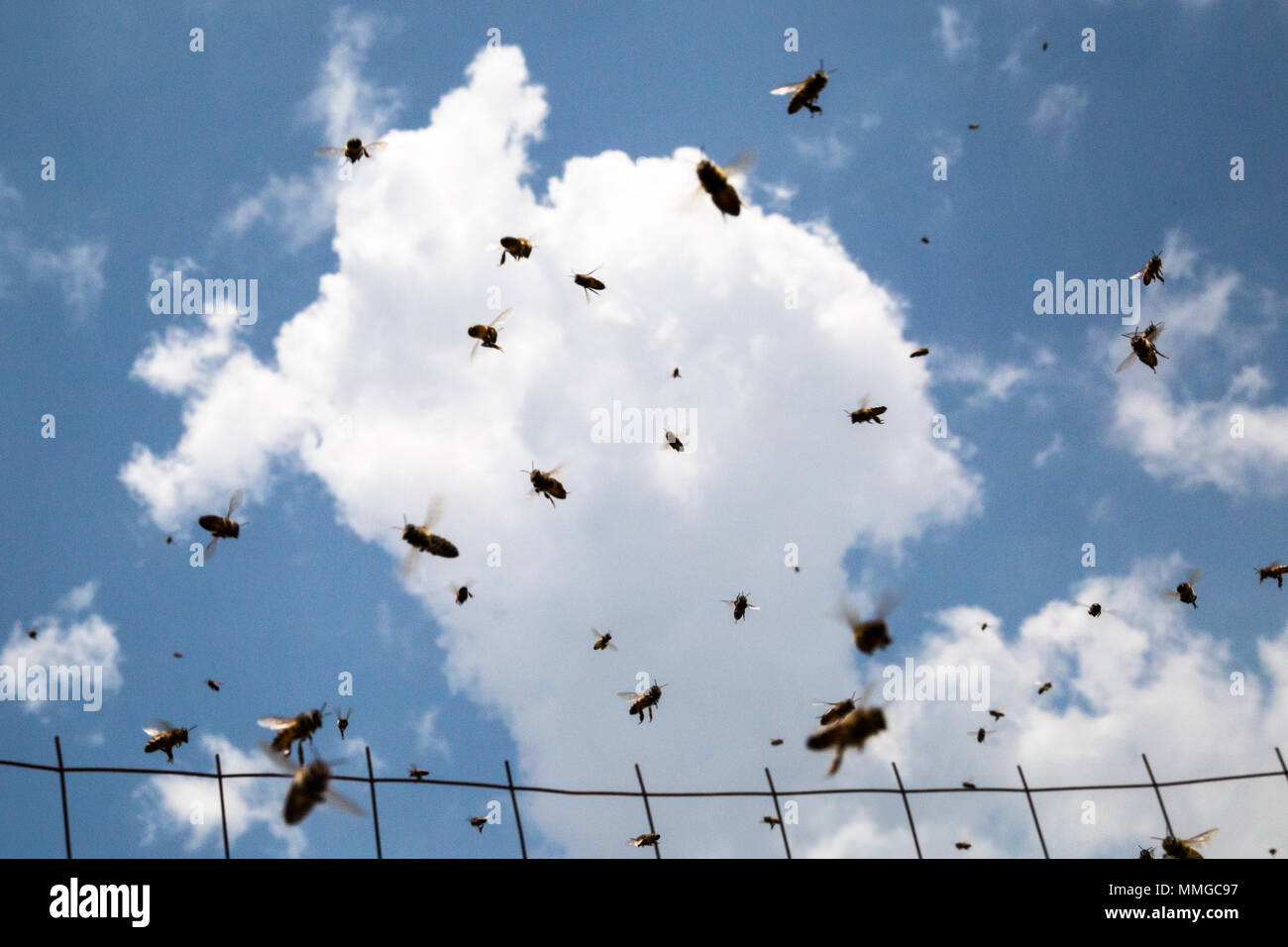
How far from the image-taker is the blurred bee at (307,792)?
648 cm

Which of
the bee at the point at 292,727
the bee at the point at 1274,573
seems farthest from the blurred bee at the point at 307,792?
the bee at the point at 1274,573

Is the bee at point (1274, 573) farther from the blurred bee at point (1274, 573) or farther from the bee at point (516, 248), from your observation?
the bee at point (516, 248)

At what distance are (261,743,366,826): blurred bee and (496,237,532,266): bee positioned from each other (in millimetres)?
10474

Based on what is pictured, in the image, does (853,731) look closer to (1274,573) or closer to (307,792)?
(307,792)

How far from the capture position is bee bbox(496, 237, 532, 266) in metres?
14.7

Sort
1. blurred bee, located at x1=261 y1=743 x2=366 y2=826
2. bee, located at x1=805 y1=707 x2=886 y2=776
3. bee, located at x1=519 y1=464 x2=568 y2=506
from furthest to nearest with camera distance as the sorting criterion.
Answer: bee, located at x1=519 y1=464 x2=568 y2=506 → bee, located at x1=805 y1=707 x2=886 y2=776 → blurred bee, located at x1=261 y1=743 x2=366 y2=826

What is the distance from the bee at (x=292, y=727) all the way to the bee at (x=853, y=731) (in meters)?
5.54

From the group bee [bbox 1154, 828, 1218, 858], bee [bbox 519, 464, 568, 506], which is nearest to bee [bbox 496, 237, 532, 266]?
bee [bbox 519, 464, 568, 506]

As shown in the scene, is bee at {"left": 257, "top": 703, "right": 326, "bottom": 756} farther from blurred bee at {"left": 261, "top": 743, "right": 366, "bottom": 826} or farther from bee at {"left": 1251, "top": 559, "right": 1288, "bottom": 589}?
bee at {"left": 1251, "top": 559, "right": 1288, "bottom": 589}

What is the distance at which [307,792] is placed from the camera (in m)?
6.59
